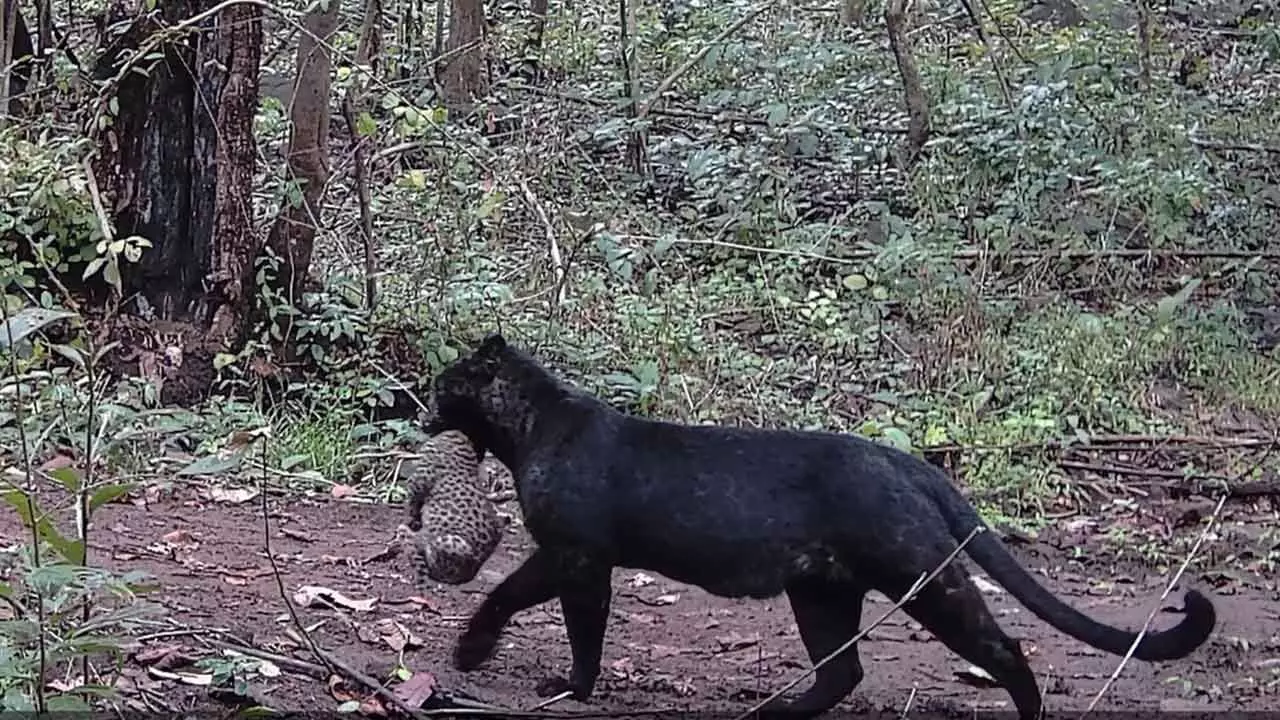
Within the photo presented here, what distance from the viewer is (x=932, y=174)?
11.5 m

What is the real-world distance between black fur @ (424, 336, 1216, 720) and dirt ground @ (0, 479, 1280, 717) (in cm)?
34

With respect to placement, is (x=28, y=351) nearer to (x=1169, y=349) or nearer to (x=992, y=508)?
(x=992, y=508)

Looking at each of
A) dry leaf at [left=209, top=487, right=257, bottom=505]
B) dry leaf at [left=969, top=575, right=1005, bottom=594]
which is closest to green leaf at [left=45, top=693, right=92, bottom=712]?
dry leaf at [left=209, top=487, right=257, bottom=505]

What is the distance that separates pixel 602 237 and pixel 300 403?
7.20 feet

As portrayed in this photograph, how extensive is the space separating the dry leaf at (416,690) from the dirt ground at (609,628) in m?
0.08

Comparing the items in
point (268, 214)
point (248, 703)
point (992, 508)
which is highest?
point (268, 214)

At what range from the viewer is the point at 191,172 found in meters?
8.46

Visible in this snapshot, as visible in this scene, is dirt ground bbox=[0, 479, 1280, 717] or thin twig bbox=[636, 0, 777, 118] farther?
thin twig bbox=[636, 0, 777, 118]

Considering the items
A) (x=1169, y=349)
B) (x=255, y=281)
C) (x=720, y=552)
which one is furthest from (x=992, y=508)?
(x=255, y=281)

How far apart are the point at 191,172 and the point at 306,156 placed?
0.67 metres

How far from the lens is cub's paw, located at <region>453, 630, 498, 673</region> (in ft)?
17.1

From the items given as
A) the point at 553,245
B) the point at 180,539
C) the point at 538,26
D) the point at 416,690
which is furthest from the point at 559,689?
the point at 538,26

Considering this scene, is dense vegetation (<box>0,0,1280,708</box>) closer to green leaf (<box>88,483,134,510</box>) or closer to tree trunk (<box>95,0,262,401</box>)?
tree trunk (<box>95,0,262,401</box>)

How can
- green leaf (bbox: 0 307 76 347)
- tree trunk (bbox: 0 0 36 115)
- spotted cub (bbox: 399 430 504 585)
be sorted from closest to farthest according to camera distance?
green leaf (bbox: 0 307 76 347), spotted cub (bbox: 399 430 504 585), tree trunk (bbox: 0 0 36 115)
